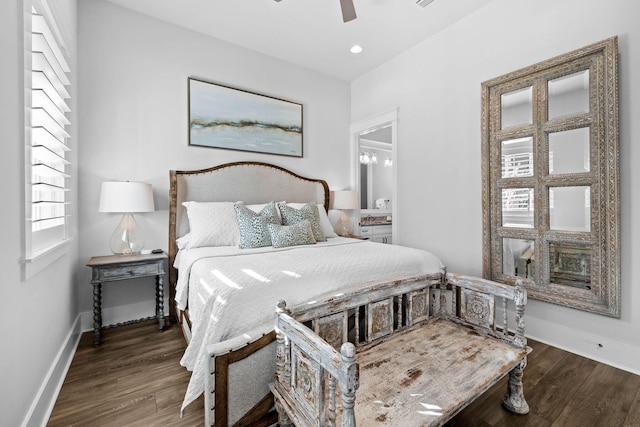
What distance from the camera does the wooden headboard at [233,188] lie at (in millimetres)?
2953

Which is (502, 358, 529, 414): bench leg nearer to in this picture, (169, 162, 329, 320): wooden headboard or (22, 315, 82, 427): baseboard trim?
(22, 315, 82, 427): baseboard trim

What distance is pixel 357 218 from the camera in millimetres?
4484

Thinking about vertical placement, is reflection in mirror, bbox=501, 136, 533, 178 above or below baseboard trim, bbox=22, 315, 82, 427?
above

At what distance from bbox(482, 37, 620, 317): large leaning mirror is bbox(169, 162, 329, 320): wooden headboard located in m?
2.14

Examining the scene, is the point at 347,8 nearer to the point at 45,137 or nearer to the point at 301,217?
the point at 301,217

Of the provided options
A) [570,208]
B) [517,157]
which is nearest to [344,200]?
[517,157]

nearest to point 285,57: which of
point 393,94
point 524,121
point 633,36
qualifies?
point 393,94

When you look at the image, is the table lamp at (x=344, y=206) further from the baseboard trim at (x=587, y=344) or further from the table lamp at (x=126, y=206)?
the table lamp at (x=126, y=206)

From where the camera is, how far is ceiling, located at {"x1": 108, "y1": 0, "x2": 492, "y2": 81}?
109 inches

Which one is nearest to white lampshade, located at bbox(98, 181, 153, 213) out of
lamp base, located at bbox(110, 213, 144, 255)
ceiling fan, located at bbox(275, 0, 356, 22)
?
lamp base, located at bbox(110, 213, 144, 255)

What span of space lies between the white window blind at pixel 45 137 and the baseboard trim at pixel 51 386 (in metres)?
0.73

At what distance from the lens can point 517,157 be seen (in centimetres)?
260

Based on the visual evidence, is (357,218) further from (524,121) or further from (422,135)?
(524,121)

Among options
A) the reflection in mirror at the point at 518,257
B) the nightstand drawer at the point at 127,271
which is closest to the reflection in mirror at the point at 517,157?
the reflection in mirror at the point at 518,257
